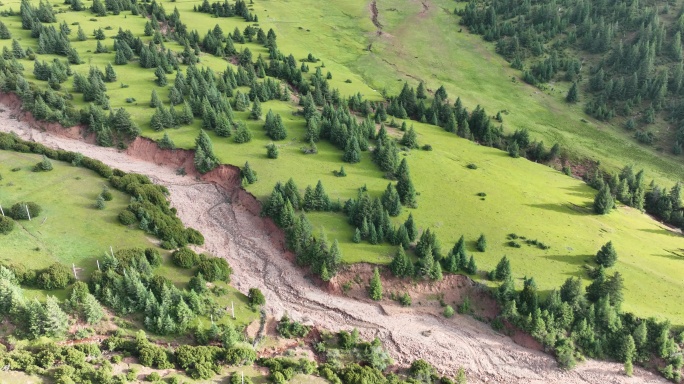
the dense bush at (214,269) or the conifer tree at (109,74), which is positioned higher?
the conifer tree at (109,74)

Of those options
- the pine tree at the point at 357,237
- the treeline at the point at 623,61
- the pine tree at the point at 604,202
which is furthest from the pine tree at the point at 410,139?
the treeline at the point at 623,61

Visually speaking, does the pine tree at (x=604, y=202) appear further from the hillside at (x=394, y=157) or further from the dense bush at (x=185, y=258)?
the dense bush at (x=185, y=258)

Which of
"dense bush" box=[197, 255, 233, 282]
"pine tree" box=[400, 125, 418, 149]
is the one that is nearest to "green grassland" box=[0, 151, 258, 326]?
"dense bush" box=[197, 255, 233, 282]

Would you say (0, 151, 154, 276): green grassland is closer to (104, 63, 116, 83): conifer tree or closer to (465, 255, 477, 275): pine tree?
(104, 63, 116, 83): conifer tree

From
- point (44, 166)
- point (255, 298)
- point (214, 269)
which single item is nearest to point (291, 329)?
point (255, 298)

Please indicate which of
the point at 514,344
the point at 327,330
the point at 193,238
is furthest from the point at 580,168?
the point at 193,238

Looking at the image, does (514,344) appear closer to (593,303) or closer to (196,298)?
(593,303)
